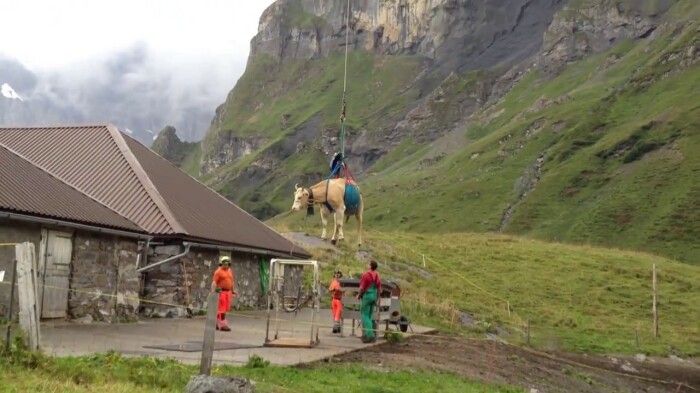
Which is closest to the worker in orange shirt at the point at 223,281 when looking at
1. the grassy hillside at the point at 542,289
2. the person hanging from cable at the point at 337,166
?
the person hanging from cable at the point at 337,166

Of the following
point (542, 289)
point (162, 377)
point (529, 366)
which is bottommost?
point (529, 366)

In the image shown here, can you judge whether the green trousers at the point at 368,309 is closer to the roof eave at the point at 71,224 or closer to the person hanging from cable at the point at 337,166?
the person hanging from cable at the point at 337,166

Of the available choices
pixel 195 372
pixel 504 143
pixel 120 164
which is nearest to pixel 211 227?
pixel 120 164

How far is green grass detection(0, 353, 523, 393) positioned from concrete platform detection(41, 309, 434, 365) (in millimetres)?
1052

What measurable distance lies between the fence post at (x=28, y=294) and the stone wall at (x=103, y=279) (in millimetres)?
8321

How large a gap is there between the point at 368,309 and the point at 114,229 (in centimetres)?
765

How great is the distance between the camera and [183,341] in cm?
1648

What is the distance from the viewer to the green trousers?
18562mm

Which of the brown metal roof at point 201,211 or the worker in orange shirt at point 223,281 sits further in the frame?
the brown metal roof at point 201,211

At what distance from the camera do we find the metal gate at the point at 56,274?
59.5 feet

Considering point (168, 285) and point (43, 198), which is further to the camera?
point (168, 285)

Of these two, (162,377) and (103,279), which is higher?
(103,279)

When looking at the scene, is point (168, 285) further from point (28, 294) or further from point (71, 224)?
point (28, 294)

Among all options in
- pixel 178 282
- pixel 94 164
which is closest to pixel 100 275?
pixel 178 282
